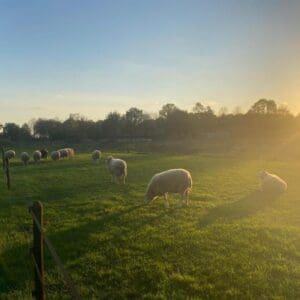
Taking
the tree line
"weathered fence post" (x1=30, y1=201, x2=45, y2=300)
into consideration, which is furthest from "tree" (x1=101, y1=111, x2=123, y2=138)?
"weathered fence post" (x1=30, y1=201, x2=45, y2=300)

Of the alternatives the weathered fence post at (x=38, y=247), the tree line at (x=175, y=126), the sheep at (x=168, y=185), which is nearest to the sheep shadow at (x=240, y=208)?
the sheep at (x=168, y=185)

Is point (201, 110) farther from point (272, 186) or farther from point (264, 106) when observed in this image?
point (272, 186)

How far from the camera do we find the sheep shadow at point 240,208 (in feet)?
53.7

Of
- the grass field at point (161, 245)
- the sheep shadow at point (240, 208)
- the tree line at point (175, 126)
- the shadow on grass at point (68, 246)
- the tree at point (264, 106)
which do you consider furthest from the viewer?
the tree at point (264, 106)

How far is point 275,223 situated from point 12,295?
1068 centimetres

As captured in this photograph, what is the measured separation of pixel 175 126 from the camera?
366 feet

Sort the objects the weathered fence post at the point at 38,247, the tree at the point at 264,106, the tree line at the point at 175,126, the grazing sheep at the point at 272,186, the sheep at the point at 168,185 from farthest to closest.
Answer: the tree at the point at 264,106, the tree line at the point at 175,126, the grazing sheep at the point at 272,186, the sheep at the point at 168,185, the weathered fence post at the point at 38,247

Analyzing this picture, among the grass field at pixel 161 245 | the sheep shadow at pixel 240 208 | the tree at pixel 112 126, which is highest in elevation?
the tree at pixel 112 126

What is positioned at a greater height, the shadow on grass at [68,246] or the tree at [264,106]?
the tree at [264,106]

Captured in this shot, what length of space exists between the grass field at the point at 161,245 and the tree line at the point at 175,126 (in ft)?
244

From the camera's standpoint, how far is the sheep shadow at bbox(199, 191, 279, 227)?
16375mm

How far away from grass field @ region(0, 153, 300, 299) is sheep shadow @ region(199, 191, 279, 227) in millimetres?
44

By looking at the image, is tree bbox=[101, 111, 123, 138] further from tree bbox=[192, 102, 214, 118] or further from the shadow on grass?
the shadow on grass

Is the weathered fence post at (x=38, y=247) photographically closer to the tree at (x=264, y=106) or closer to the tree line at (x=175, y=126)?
the tree line at (x=175, y=126)
